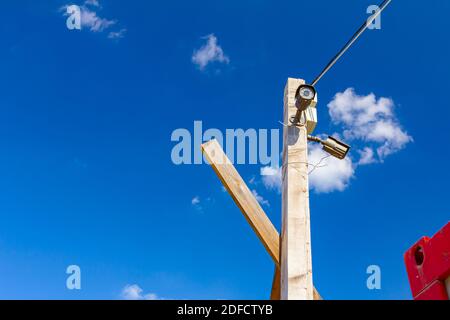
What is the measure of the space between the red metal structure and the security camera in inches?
56.0

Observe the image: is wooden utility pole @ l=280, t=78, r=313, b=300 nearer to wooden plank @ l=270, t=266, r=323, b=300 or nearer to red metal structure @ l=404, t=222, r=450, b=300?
wooden plank @ l=270, t=266, r=323, b=300

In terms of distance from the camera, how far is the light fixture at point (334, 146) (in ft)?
11.1

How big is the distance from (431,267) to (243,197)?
65.2 inches

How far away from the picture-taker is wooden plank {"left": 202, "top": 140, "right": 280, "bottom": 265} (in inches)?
116

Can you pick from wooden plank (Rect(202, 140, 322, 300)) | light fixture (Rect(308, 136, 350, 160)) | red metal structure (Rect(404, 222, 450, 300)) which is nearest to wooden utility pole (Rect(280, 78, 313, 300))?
wooden plank (Rect(202, 140, 322, 300))

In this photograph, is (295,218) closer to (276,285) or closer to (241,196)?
(241,196)

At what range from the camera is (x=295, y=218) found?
2.77 meters

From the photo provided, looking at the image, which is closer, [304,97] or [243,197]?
[243,197]

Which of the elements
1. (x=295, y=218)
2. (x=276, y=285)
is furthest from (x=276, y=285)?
(x=295, y=218)

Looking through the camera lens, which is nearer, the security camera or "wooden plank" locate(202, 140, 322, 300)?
"wooden plank" locate(202, 140, 322, 300)

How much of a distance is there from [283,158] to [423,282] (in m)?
1.60
